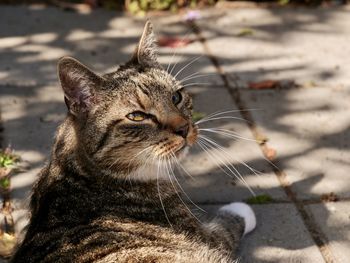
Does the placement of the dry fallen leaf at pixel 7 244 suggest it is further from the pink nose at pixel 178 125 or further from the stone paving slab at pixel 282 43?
the stone paving slab at pixel 282 43

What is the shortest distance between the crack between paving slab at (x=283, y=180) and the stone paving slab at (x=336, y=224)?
0.11 feet

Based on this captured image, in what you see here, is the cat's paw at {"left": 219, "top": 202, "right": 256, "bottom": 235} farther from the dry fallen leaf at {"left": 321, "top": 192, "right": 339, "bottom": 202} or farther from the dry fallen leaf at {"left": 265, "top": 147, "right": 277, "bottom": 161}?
the dry fallen leaf at {"left": 265, "top": 147, "right": 277, "bottom": 161}

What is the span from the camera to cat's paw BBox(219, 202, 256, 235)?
14.0 feet

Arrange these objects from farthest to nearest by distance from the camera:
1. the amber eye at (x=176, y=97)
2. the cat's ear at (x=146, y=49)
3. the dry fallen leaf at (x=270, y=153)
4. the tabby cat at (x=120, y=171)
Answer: the dry fallen leaf at (x=270, y=153) < the cat's ear at (x=146, y=49) < the amber eye at (x=176, y=97) < the tabby cat at (x=120, y=171)

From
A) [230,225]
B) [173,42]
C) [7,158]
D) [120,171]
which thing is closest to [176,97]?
[120,171]

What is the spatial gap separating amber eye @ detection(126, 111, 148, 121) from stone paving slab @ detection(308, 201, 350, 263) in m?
1.45

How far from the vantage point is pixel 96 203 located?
355 centimetres

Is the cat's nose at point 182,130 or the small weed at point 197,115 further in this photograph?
the small weed at point 197,115

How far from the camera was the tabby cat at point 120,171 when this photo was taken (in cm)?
338

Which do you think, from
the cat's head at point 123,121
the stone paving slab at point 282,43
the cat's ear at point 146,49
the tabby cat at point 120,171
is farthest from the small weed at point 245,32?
the cat's head at point 123,121

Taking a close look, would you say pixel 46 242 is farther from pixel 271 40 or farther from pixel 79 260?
pixel 271 40

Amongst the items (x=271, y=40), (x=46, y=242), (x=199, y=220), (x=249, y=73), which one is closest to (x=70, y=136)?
(x=46, y=242)

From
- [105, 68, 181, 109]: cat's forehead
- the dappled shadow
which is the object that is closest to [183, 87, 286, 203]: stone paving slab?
the dappled shadow

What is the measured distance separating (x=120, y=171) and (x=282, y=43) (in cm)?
319
